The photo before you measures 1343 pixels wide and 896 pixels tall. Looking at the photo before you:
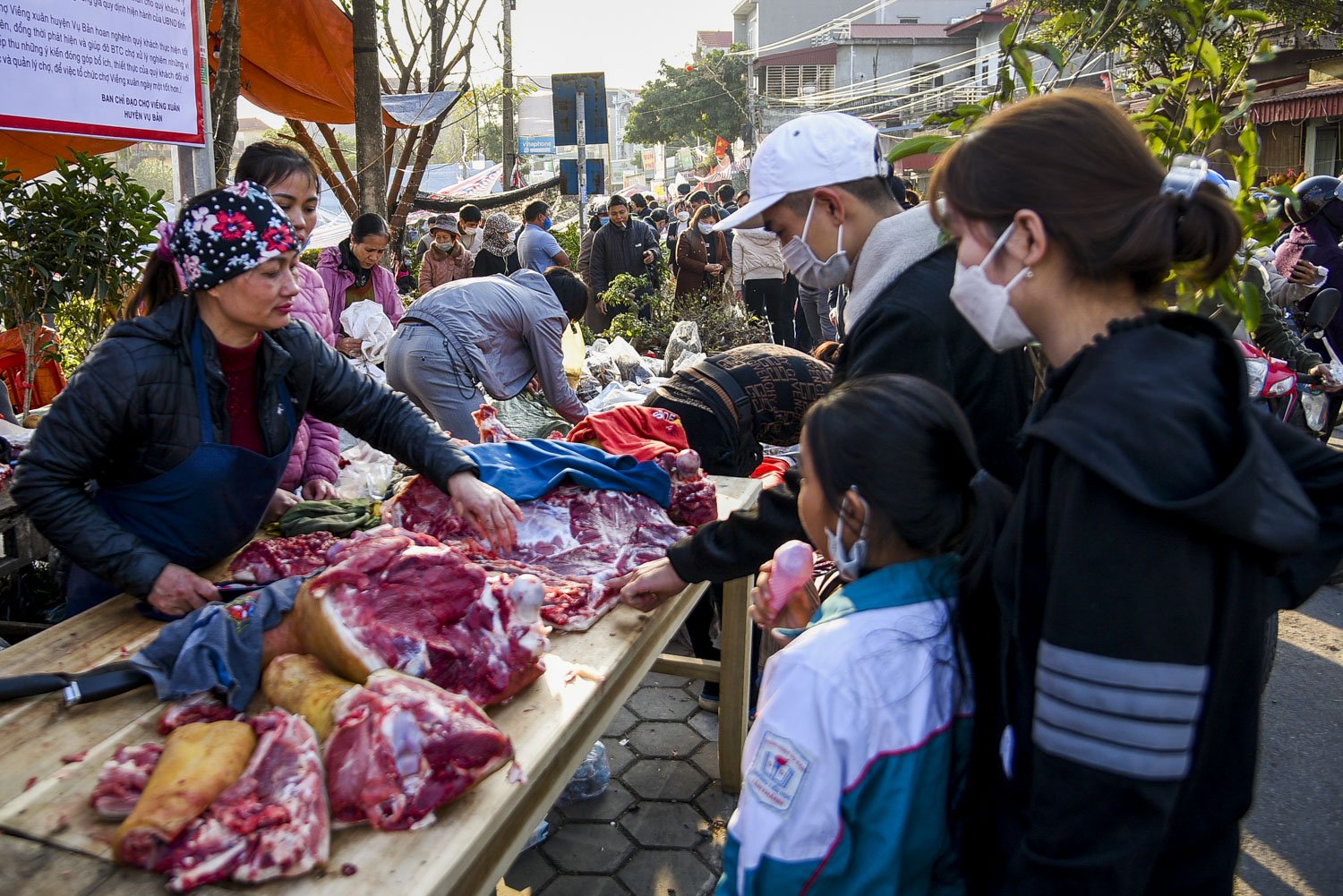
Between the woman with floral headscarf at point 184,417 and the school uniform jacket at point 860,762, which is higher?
the woman with floral headscarf at point 184,417

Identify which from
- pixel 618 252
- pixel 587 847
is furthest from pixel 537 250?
pixel 587 847

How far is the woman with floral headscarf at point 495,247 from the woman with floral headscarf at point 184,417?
777 cm

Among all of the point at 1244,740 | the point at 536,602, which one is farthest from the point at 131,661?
the point at 1244,740

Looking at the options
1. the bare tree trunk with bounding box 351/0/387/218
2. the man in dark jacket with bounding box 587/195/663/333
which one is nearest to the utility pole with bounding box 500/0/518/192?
the man in dark jacket with bounding box 587/195/663/333

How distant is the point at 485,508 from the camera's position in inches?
109

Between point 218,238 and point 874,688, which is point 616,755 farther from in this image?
point 874,688

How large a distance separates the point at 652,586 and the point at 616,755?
68.2 inches

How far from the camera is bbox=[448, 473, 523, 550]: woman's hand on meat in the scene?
277cm

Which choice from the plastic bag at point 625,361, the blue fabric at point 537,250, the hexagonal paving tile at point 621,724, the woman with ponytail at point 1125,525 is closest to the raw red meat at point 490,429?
the hexagonal paving tile at point 621,724

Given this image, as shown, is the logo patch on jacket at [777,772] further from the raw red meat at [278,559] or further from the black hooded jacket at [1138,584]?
the raw red meat at [278,559]

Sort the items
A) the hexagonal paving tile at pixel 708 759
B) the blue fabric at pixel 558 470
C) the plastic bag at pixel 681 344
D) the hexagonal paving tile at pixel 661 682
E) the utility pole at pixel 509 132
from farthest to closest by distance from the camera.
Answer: the utility pole at pixel 509 132 → the plastic bag at pixel 681 344 → the hexagonal paving tile at pixel 661 682 → the hexagonal paving tile at pixel 708 759 → the blue fabric at pixel 558 470

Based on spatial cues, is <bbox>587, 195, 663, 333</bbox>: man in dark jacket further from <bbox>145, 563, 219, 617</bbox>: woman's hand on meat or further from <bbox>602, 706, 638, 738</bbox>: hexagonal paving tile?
<bbox>145, 563, 219, 617</bbox>: woman's hand on meat

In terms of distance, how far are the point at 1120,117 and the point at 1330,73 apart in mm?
20891

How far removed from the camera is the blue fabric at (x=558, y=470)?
3.03m
